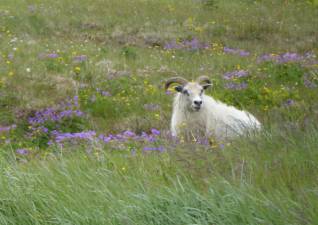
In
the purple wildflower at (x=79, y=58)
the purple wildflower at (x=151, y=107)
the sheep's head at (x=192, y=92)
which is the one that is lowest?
the purple wildflower at (x=151, y=107)

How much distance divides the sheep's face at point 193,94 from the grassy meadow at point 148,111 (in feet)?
2.84

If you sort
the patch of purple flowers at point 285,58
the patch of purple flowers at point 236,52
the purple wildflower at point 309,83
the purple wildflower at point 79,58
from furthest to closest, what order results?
the patch of purple flowers at point 236,52
the purple wildflower at point 79,58
the patch of purple flowers at point 285,58
the purple wildflower at point 309,83

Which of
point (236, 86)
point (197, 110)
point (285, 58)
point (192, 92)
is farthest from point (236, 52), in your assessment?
point (197, 110)

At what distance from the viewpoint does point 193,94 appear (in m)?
11.6

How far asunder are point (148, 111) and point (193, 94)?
7.52ft

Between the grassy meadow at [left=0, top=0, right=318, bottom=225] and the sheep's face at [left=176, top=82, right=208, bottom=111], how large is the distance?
0.86m

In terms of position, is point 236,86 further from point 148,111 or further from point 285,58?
point 148,111

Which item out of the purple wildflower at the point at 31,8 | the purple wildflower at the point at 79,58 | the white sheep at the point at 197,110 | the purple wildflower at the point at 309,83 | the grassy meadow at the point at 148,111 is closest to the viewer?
the grassy meadow at the point at 148,111

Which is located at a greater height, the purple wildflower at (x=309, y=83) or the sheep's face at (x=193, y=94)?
the sheep's face at (x=193, y=94)

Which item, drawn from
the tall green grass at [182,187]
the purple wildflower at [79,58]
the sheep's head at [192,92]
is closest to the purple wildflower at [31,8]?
the purple wildflower at [79,58]

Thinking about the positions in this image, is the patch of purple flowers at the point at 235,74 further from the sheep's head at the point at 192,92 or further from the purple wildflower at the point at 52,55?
the purple wildflower at the point at 52,55

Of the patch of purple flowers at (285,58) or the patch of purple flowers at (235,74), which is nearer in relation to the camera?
the patch of purple flowers at (235,74)

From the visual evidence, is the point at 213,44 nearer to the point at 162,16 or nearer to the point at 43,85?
the point at 162,16

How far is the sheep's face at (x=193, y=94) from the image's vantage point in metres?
11.4
